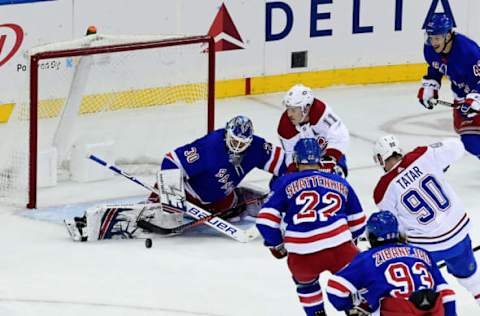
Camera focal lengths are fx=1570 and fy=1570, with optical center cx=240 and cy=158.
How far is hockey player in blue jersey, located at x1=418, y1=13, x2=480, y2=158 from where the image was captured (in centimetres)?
835

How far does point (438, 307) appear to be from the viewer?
17.2 feet

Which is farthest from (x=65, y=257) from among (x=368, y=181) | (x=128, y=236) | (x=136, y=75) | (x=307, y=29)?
(x=307, y=29)

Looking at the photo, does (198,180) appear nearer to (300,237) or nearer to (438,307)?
(300,237)

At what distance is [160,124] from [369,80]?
9.29ft

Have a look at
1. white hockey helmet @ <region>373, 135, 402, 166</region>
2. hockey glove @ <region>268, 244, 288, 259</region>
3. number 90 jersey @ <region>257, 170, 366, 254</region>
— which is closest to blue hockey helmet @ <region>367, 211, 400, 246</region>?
number 90 jersey @ <region>257, 170, 366, 254</region>

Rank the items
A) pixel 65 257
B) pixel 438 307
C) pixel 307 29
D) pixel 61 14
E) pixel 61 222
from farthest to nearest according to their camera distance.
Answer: pixel 307 29 < pixel 61 14 < pixel 61 222 < pixel 65 257 < pixel 438 307

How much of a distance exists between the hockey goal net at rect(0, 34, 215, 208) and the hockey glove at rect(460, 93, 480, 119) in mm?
1460

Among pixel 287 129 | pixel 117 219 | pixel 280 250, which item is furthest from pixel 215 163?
pixel 280 250

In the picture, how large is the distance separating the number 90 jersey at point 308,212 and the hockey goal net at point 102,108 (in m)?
2.55

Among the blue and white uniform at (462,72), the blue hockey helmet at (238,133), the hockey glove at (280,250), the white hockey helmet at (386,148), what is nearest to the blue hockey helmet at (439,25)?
the blue and white uniform at (462,72)

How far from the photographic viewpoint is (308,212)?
19.5 feet

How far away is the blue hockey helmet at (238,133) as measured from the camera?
754 cm

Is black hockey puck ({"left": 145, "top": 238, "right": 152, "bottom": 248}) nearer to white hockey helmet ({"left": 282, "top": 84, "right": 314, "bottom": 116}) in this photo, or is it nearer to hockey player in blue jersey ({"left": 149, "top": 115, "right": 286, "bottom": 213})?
hockey player in blue jersey ({"left": 149, "top": 115, "right": 286, "bottom": 213})

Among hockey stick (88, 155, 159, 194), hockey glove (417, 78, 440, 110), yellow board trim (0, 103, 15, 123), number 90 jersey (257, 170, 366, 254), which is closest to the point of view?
number 90 jersey (257, 170, 366, 254)
